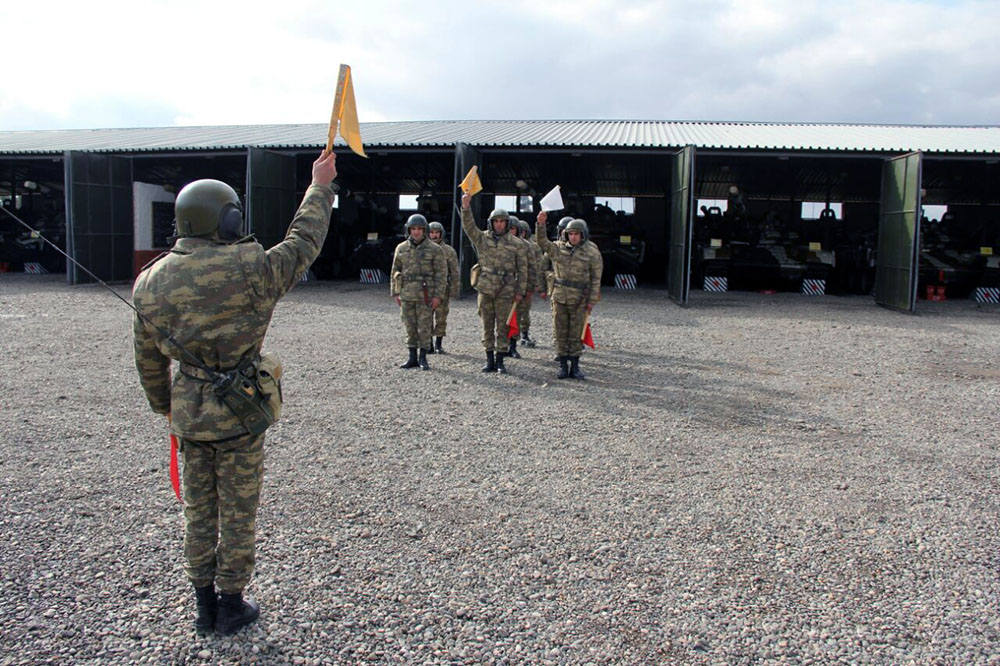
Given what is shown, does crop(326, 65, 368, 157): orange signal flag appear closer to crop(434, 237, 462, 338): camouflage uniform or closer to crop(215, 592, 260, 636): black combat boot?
crop(215, 592, 260, 636): black combat boot

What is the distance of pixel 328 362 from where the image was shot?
8.37 meters

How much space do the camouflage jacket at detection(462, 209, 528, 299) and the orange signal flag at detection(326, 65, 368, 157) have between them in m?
4.78

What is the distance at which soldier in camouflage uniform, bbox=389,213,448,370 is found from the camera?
8109 mm

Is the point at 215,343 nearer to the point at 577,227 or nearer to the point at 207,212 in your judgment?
the point at 207,212

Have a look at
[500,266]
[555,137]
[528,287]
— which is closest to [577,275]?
[500,266]

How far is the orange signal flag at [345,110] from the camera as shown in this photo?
3021 millimetres

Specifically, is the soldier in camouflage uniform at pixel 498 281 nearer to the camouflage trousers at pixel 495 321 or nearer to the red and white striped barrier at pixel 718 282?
the camouflage trousers at pixel 495 321

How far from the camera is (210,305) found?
2736mm

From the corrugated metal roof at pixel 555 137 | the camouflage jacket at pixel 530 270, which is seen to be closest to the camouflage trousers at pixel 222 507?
the camouflage jacket at pixel 530 270

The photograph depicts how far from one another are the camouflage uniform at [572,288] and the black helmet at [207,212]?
16.5ft

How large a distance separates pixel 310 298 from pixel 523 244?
25.1 ft

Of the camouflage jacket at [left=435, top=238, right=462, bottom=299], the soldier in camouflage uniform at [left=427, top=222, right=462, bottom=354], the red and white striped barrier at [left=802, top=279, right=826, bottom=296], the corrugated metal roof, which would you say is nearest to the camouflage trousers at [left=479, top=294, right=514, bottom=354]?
the soldier in camouflage uniform at [left=427, top=222, right=462, bottom=354]

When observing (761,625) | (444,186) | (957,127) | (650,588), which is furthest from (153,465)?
(957,127)

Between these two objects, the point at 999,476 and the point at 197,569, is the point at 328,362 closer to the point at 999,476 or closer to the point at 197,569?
the point at 197,569
